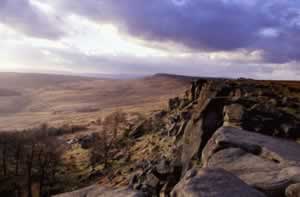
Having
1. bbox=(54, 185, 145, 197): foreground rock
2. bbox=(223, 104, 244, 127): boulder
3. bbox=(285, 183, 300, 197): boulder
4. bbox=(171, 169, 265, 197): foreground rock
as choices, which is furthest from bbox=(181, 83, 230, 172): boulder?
bbox=(285, 183, 300, 197): boulder

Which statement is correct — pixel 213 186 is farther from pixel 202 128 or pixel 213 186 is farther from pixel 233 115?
pixel 233 115

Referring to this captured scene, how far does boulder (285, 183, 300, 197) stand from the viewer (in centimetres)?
1035

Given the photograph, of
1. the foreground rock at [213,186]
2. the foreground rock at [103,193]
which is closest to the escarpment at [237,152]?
the foreground rock at [213,186]

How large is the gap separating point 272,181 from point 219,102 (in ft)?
60.5

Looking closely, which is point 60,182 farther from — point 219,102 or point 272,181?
point 272,181

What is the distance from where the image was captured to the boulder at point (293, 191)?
10352mm

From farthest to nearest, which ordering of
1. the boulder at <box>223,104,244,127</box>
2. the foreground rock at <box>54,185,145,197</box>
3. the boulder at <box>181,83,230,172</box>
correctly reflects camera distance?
the boulder at <box>223,104,244,127</box>
the boulder at <box>181,83,230,172</box>
the foreground rock at <box>54,185,145,197</box>

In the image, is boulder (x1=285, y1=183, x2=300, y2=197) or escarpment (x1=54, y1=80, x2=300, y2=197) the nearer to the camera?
boulder (x1=285, y1=183, x2=300, y2=197)

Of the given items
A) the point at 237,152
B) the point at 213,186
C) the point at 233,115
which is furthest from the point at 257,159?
the point at 233,115

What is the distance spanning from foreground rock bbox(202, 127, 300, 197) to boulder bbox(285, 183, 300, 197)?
70 cm

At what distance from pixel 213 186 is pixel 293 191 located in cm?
298

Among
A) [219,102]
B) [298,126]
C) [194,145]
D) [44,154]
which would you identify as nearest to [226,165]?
[194,145]

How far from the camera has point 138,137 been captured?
235 ft

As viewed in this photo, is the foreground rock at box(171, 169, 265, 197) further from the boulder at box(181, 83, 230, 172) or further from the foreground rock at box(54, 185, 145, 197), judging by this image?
the boulder at box(181, 83, 230, 172)
